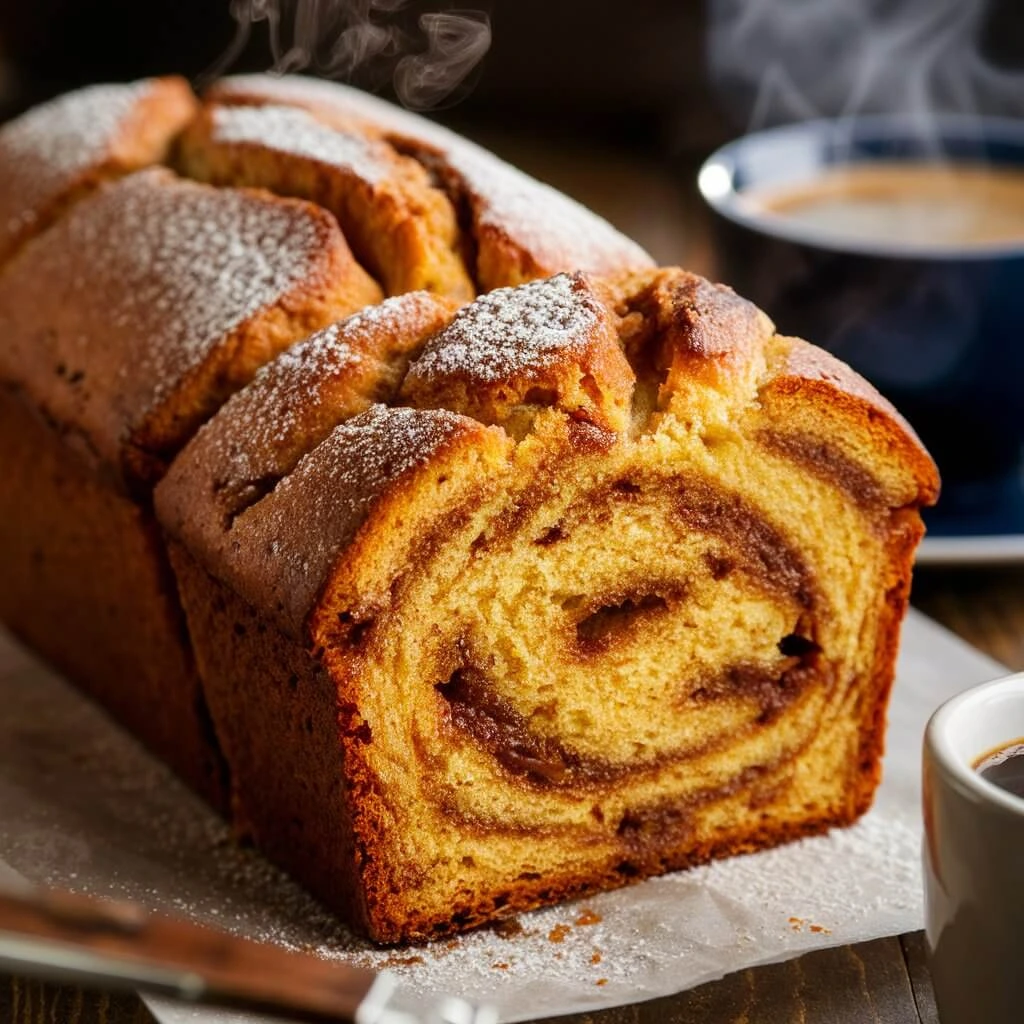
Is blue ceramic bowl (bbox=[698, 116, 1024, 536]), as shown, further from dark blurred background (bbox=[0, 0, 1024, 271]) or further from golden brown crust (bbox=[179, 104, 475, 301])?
dark blurred background (bbox=[0, 0, 1024, 271])

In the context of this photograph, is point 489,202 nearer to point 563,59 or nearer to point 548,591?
point 548,591

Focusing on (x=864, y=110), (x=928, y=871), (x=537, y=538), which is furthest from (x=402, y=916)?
(x=864, y=110)

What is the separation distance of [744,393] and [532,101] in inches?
160

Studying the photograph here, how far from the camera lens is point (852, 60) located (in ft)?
17.7

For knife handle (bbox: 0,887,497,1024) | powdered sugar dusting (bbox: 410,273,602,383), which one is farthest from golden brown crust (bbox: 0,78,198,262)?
knife handle (bbox: 0,887,497,1024)

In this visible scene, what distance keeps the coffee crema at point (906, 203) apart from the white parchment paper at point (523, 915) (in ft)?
3.60

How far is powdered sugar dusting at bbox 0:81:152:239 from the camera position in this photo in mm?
2830

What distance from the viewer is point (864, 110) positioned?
5.67m

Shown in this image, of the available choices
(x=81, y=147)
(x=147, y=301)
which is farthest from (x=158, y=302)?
(x=81, y=147)

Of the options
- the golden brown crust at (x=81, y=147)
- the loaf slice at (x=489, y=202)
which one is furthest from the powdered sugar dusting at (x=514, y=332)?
the golden brown crust at (x=81, y=147)

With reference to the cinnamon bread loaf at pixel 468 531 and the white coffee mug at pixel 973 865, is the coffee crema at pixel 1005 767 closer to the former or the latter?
the white coffee mug at pixel 973 865

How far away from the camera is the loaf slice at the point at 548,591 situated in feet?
6.48

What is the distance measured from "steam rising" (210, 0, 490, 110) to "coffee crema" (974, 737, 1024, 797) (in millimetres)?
1767

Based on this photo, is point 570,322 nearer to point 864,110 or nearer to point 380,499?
point 380,499
